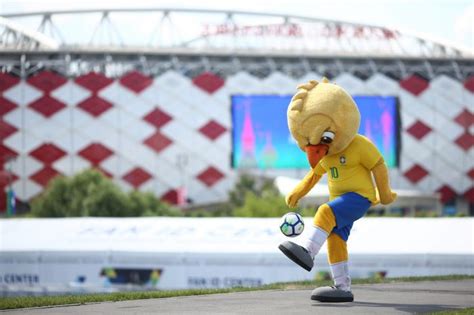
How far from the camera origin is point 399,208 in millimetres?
45562

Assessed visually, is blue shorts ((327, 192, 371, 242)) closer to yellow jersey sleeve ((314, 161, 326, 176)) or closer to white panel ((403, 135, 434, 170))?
yellow jersey sleeve ((314, 161, 326, 176))

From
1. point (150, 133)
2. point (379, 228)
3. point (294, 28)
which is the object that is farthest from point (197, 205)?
point (379, 228)

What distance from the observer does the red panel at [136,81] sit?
1664 inches

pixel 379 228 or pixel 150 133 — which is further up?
pixel 150 133

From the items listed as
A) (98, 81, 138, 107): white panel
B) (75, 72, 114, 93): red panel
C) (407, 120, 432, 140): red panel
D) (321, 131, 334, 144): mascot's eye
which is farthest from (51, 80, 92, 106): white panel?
(321, 131, 334, 144): mascot's eye

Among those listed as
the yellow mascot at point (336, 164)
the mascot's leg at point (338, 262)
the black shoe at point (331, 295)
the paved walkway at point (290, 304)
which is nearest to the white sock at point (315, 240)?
the yellow mascot at point (336, 164)

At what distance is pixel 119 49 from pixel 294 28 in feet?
27.9

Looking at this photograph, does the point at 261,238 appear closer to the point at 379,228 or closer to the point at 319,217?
the point at 379,228

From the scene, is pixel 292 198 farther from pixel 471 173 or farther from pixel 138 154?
pixel 471 173

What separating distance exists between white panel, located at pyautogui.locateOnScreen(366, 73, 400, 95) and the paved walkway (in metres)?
36.1

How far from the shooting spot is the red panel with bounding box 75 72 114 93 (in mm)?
41875

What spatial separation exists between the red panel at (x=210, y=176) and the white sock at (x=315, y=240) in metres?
34.6

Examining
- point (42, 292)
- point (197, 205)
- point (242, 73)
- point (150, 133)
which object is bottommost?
point (42, 292)

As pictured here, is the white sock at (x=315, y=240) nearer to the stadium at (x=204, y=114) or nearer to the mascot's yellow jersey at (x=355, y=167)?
the mascot's yellow jersey at (x=355, y=167)
